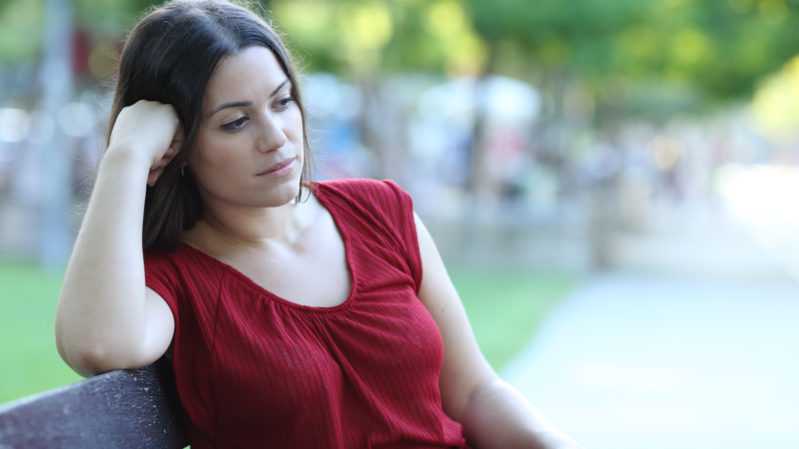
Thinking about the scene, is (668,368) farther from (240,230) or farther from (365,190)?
(240,230)

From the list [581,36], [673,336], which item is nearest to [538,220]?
[581,36]

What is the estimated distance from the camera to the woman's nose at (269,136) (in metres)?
2.05

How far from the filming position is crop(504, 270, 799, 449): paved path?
6.04 meters

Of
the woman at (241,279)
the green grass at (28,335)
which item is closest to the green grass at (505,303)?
the green grass at (28,335)

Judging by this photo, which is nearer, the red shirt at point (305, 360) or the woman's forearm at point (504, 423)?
the red shirt at point (305, 360)

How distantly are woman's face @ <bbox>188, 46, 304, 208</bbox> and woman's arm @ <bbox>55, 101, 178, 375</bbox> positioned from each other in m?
0.12

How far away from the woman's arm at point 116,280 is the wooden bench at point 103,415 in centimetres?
6

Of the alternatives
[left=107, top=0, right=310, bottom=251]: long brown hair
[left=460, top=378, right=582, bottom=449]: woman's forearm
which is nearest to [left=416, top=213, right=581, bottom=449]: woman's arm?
[left=460, top=378, right=582, bottom=449]: woman's forearm

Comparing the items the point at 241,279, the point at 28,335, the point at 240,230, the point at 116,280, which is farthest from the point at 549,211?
the point at 116,280

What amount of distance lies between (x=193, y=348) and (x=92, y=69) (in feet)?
50.0

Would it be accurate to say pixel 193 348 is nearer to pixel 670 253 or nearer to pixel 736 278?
pixel 736 278

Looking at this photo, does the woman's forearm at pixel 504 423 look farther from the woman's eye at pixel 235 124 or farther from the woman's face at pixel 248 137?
the woman's eye at pixel 235 124

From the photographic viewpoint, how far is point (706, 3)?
16.0m

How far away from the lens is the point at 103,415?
1700 millimetres
